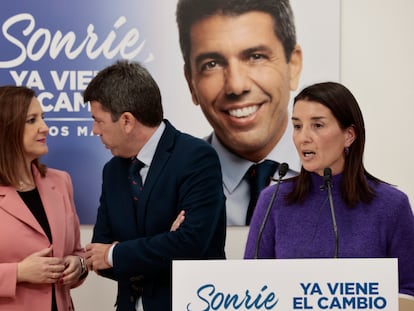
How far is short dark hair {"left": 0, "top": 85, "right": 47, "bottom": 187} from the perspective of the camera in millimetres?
2621

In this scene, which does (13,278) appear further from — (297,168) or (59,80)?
(297,168)

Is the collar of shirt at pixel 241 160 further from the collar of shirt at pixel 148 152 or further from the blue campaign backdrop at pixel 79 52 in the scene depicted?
the collar of shirt at pixel 148 152

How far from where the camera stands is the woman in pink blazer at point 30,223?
2.53 m

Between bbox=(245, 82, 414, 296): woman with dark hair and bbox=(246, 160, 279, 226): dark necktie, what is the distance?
33.8 inches

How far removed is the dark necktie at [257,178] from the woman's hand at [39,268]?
1155 mm

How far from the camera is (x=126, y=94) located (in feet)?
9.55

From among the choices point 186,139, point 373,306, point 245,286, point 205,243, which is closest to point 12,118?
point 186,139

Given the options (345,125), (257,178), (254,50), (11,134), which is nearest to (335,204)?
(345,125)

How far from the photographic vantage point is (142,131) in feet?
9.63

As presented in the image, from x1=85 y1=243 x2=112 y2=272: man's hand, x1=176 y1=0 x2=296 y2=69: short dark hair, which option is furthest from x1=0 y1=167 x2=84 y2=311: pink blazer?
x1=176 y1=0 x2=296 y2=69: short dark hair

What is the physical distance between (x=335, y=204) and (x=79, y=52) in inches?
69.0

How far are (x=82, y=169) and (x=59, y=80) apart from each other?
1.66ft

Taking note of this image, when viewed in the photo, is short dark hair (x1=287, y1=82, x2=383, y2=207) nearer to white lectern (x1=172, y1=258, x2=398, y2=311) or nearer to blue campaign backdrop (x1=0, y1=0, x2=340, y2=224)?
white lectern (x1=172, y1=258, x2=398, y2=311)

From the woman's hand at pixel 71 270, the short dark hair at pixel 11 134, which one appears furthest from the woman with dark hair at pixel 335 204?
the short dark hair at pixel 11 134
